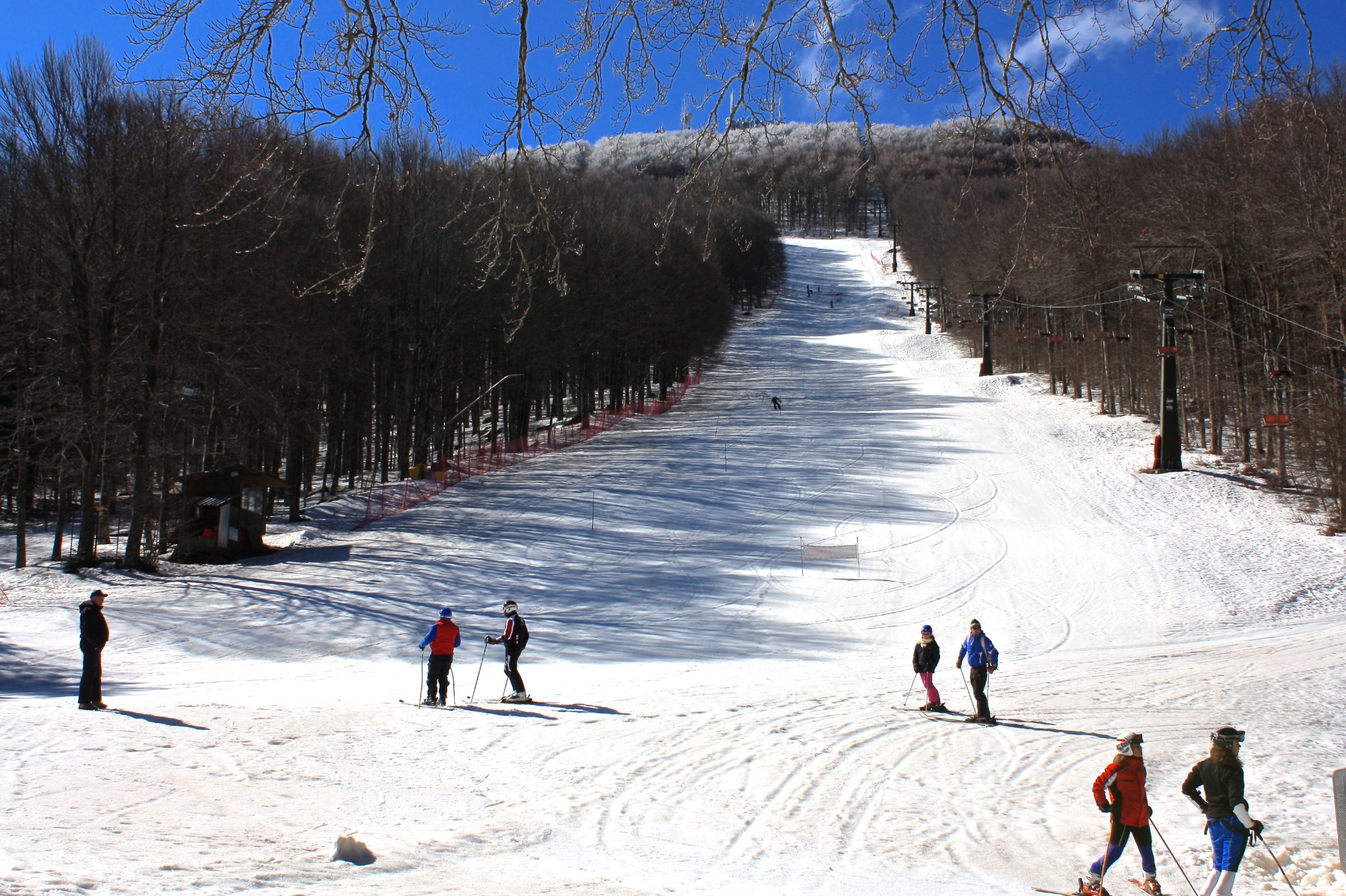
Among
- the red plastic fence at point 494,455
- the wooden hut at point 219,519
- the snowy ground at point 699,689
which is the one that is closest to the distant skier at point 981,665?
the snowy ground at point 699,689

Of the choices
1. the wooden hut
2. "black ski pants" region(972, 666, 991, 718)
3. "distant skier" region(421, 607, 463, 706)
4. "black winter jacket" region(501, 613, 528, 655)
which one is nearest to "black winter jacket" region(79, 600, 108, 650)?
"distant skier" region(421, 607, 463, 706)

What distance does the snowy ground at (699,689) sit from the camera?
746 cm

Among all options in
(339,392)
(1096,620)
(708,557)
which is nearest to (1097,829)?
(1096,620)

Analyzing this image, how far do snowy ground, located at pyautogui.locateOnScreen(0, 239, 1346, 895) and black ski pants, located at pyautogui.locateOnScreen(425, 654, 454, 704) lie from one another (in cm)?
66

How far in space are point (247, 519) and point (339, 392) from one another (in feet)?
39.7

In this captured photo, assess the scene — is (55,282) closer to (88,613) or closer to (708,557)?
(88,613)

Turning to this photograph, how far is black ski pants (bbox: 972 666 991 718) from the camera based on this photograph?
40.6 feet

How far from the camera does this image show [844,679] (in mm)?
15062

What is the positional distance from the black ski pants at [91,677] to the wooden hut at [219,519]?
14804mm

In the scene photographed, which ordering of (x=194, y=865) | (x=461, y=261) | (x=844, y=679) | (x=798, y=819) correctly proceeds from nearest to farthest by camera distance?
(x=194, y=865)
(x=798, y=819)
(x=844, y=679)
(x=461, y=261)

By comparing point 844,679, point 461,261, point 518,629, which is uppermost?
point 461,261

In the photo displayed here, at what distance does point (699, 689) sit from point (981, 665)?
13.5 feet

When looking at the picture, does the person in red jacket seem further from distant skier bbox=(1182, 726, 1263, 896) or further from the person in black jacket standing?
the person in black jacket standing

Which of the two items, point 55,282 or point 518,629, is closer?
point 518,629
